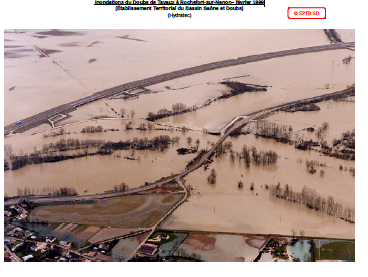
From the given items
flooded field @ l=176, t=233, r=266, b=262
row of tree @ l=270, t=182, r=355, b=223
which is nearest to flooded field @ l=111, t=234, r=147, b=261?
flooded field @ l=176, t=233, r=266, b=262

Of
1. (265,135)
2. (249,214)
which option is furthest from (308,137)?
(249,214)

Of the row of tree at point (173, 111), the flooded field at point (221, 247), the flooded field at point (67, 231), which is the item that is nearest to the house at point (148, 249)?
the flooded field at point (221, 247)

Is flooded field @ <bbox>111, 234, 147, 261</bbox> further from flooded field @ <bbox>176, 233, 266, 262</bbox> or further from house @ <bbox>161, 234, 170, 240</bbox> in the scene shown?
flooded field @ <bbox>176, 233, 266, 262</bbox>

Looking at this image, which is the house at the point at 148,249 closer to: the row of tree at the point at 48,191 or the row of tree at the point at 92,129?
the row of tree at the point at 48,191

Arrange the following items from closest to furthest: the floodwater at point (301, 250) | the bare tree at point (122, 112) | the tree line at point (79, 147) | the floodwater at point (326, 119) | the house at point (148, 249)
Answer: the floodwater at point (301, 250)
the house at point (148, 249)
the tree line at point (79, 147)
the floodwater at point (326, 119)
the bare tree at point (122, 112)

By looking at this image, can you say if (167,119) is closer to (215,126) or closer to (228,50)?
(215,126)

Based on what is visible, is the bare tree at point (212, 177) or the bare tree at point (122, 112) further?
the bare tree at point (122, 112)
